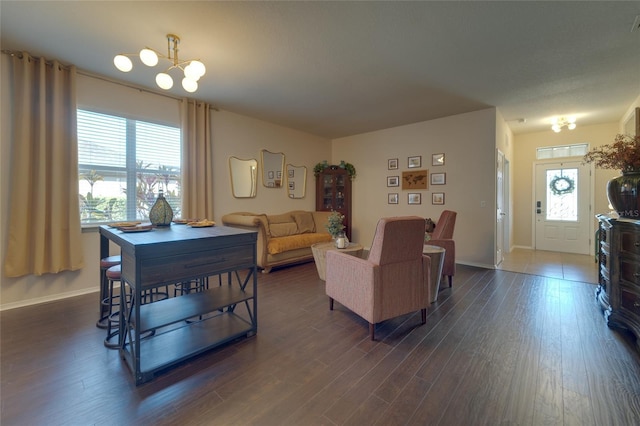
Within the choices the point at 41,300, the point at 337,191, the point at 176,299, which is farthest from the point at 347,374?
the point at 337,191

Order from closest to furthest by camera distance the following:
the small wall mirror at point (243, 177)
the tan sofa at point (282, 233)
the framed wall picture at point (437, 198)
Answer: the tan sofa at point (282, 233) < the small wall mirror at point (243, 177) < the framed wall picture at point (437, 198)

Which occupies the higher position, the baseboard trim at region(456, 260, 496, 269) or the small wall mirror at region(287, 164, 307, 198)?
the small wall mirror at region(287, 164, 307, 198)

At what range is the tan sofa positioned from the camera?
4297mm

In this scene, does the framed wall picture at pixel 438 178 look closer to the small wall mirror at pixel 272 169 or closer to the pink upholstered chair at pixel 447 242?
the pink upholstered chair at pixel 447 242

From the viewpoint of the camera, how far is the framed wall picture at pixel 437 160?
511cm

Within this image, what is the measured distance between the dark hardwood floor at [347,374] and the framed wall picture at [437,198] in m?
2.68

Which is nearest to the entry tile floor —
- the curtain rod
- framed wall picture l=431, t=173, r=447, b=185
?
framed wall picture l=431, t=173, r=447, b=185

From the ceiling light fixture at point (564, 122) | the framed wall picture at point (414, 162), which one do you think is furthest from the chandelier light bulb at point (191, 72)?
the ceiling light fixture at point (564, 122)

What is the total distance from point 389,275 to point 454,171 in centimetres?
357

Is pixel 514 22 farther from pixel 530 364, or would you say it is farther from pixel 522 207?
pixel 522 207

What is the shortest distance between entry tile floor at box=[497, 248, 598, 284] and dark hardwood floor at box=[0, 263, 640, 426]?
1.65 m

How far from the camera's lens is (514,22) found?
91.8 inches

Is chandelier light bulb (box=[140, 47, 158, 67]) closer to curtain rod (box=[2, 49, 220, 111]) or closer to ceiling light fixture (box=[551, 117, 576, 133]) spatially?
curtain rod (box=[2, 49, 220, 111])

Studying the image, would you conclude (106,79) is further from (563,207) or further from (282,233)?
(563,207)
